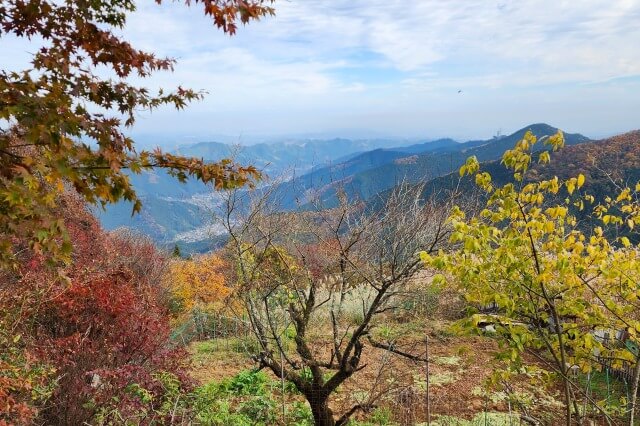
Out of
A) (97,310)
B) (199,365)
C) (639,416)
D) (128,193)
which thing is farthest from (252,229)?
(639,416)

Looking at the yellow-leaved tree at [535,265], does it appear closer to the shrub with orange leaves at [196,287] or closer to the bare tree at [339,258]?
A: the bare tree at [339,258]

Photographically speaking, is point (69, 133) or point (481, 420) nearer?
point (69, 133)

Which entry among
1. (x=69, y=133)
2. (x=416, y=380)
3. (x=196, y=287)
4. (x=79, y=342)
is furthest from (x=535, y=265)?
(x=196, y=287)

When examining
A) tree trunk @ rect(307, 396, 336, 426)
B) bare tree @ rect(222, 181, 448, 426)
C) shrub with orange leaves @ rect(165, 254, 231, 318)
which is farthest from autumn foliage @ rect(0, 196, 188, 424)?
shrub with orange leaves @ rect(165, 254, 231, 318)

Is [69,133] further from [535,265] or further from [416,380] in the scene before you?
[416,380]

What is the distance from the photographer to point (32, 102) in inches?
87.2

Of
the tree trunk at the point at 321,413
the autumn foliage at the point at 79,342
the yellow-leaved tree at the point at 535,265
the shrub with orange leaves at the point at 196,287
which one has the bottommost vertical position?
the shrub with orange leaves at the point at 196,287

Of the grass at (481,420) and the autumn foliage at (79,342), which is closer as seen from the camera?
the autumn foliage at (79,342)

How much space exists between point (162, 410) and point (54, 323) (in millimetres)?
1863

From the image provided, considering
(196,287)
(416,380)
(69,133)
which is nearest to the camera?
(69,133)

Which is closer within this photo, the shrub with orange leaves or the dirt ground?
the dirt ground

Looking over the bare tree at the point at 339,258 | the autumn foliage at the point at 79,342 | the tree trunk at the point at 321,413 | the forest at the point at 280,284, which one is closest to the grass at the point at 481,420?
the forest at the point at 280,284

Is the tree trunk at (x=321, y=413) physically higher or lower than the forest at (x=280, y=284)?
lower

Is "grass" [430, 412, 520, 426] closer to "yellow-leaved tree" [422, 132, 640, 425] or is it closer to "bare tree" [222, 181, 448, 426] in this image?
"bare tree" [222, 181, 448, 426]
